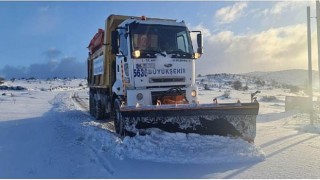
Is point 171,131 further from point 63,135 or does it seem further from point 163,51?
point 63,135

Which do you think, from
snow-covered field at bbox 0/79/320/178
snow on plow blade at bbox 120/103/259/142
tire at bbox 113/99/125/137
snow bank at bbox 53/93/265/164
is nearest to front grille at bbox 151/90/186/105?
tire at bbox 113/99/125/137

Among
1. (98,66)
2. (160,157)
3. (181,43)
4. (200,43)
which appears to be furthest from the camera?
(98,66)

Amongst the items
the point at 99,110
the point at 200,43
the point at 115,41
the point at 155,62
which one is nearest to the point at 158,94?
the point at 155,62

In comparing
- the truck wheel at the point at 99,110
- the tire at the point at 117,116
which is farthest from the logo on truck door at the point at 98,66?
the tire at the point at 117,116

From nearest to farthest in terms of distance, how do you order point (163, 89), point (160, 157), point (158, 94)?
point (160, 157) < point (158, 94) < point (163, 89)

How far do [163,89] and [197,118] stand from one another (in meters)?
1.93

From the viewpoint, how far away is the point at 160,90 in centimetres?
920

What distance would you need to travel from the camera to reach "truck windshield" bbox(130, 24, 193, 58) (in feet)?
30.7

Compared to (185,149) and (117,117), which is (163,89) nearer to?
(117,117)

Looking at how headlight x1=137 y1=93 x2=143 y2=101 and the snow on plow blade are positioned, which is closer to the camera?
the snow on plow blade

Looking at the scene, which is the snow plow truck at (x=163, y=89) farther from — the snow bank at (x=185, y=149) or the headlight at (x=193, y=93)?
the snow bank at (x=185, y=149)

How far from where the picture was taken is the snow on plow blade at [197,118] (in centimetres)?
754

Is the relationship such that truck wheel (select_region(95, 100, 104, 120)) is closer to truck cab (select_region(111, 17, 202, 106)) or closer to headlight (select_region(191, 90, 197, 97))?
truck cab (select_region(111, 17, 202, 106))

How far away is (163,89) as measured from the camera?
925 centimetres
